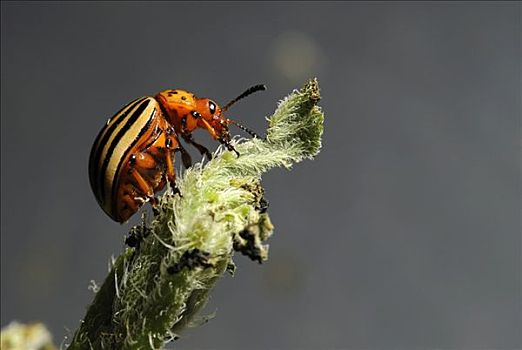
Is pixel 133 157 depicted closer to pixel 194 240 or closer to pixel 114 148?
pixel 114 148

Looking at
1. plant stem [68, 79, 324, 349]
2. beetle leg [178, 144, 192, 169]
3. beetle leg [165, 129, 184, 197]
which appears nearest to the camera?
plant stem [68, 79, 324, 349]

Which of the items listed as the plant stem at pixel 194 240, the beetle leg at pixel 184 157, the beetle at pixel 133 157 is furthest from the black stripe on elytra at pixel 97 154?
the plant stem at pixel 194 240

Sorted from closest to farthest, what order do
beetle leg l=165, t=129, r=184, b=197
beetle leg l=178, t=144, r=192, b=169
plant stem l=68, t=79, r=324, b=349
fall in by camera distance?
plant stem l=68, t=79, r=324, b=349 < beetle leg l=165, t=129, r=184, b=197 < beetle leg l=178, t=144, r=192, b=169

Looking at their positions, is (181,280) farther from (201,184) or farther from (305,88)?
(305,88)

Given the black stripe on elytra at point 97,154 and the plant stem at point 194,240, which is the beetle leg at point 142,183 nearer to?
the black stripe on elytra at point 97,154

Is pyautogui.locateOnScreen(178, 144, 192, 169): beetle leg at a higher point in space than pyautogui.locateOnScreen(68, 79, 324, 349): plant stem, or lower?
higher

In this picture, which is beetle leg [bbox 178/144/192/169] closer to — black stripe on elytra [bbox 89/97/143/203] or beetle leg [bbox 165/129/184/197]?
beetle leg [bbox 165/129/184/197]

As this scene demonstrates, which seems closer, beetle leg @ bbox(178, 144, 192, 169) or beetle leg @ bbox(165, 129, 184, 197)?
beetle leg @ bbox(165, 129, 184, 197)

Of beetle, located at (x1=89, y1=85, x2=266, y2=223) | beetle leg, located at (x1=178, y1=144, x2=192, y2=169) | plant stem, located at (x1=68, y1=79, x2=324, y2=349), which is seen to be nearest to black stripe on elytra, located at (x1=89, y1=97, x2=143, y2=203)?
A: beetle, located at (x1=89, y1=85, x2=266, y2=223)
